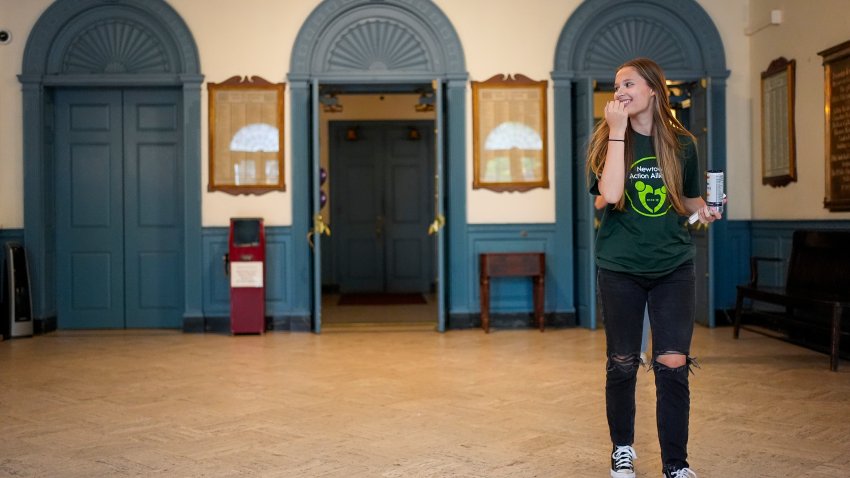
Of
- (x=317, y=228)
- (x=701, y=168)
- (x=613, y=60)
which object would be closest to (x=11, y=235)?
(x=317, y=228)

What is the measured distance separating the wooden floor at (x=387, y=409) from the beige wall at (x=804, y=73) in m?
1.31

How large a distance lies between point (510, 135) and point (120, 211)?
12.1 feet

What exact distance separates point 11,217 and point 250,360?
3150 mm

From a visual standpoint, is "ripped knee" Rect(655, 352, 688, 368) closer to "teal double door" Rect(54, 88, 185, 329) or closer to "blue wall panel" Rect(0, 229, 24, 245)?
Answer: "teal double door" Rect(54, 88, 185, 329)

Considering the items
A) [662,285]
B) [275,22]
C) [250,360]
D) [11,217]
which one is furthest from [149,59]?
[662,285]

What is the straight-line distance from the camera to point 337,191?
487 inches

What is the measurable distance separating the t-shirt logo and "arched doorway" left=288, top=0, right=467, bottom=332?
505 centimetres

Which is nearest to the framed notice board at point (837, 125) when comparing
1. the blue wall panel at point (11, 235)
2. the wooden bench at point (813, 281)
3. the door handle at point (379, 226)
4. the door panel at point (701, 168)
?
the wooden bench at point (813, 281)

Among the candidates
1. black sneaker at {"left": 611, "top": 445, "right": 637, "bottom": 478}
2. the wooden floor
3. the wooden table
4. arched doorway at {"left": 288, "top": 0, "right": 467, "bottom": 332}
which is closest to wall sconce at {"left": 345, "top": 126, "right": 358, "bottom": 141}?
arched doorway at {"left": 288, "top": 0, "right": 467, "bottom": 332}

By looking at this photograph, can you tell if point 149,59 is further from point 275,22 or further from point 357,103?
point 357,103

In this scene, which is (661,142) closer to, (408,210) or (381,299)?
(381,299)

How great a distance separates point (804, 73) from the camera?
24.2ft

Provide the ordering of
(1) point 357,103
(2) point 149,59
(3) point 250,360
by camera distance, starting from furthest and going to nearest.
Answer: (1) point 357,103, (2) point 149,59, (3) point 250,360

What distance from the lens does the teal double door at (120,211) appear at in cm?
834
